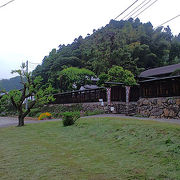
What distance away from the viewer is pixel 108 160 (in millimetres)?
5285

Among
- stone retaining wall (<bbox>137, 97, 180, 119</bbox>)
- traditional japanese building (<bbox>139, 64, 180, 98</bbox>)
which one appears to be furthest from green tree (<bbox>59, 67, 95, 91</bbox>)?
stone retaining wall (<bbox>137, 97, 180, 119</bbox>)

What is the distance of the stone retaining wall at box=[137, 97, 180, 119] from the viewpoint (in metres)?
13.8

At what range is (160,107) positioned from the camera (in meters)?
14.9

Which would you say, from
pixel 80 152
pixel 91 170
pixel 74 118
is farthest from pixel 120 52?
pixel 91 170

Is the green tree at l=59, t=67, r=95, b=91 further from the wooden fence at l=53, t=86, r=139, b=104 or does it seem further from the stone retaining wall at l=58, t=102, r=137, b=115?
the stone retaining wall at l=58, t=102, r=137, b=115

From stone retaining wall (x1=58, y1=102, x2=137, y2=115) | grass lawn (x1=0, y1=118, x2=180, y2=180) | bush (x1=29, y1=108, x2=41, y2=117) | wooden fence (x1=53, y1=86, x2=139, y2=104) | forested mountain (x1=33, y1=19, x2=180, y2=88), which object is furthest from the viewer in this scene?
forested mountain (x1=33, y1=19, x2=180, y2=88)

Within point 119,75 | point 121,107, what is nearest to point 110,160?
point 121,107

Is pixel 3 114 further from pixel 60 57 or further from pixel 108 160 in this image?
pixel 108 160

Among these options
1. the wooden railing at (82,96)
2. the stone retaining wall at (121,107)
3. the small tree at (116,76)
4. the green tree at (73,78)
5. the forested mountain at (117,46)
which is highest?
the forested mountain at (117,46)

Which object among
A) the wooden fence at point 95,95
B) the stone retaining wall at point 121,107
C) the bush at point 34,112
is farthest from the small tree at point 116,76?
the bush at point 34,112

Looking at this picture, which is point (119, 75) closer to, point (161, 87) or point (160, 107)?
point (161, 87)

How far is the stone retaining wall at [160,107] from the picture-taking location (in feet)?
45.4

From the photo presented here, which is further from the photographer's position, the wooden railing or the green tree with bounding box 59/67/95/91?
the green tree with bounding box 59/67/95/91

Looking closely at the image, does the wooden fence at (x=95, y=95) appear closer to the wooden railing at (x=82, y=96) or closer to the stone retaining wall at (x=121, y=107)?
the wooden railing at (x=82, y=96)
